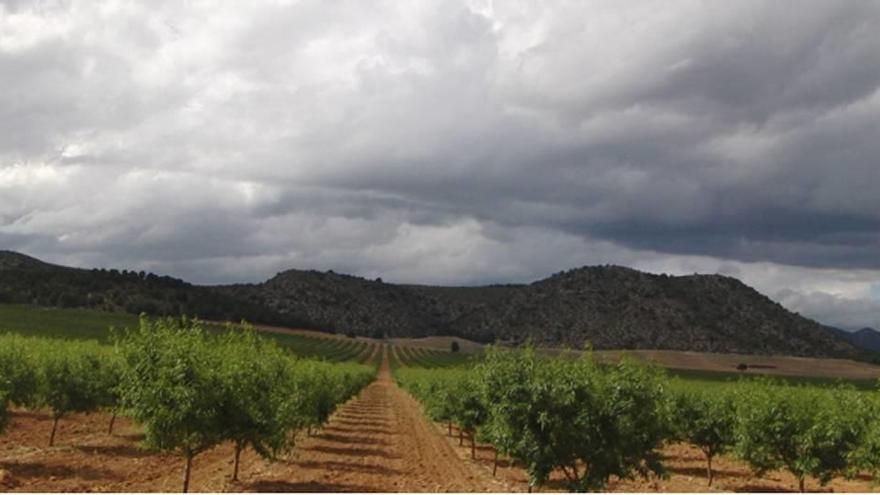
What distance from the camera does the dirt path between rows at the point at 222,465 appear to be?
30625 millimetres

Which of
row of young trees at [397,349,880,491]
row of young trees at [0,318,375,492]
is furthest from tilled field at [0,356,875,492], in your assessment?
row of young trees at [397,349,880,491]

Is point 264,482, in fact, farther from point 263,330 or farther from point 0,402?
point 263,330

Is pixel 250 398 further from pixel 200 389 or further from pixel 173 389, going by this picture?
pixel 173 389

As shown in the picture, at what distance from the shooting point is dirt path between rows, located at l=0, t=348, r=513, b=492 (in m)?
30.6

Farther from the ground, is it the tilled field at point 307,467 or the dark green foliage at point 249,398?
the dark green foliage at point 249,398

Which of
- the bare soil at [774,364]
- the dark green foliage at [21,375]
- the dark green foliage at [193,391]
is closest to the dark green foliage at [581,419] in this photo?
the dark green foliage at [193,391]

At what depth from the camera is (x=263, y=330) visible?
19125cm

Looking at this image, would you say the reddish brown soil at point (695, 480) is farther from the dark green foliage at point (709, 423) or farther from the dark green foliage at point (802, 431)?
the dark green foliage at point (802, 431)

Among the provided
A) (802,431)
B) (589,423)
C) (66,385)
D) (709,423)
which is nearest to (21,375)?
(66,385)

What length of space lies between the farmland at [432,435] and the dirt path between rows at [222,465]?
0.36ft

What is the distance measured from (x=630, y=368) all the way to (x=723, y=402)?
21685mm

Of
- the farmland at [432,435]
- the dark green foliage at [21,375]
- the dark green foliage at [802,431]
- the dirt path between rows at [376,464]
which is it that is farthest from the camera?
the dark green foliage at [21,375]

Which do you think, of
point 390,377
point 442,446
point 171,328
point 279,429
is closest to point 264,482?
point 279,429

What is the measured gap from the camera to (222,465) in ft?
120
